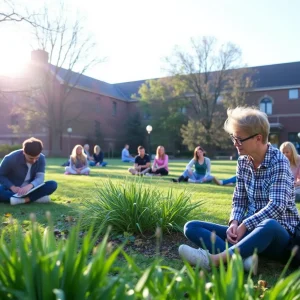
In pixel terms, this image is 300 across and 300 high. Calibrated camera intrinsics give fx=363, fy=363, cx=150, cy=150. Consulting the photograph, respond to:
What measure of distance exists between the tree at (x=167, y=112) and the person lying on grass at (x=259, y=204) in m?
42.6

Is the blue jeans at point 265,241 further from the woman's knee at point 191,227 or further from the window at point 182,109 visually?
the window at point 182,109

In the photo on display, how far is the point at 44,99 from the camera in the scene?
130 ft

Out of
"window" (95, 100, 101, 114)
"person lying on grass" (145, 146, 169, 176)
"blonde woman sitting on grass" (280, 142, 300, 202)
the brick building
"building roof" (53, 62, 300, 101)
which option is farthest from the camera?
"window" (95, 100, 101, 114)

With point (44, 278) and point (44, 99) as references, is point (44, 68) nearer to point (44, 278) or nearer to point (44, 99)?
point (44, 99)

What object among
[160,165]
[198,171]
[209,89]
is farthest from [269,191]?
[209,89]

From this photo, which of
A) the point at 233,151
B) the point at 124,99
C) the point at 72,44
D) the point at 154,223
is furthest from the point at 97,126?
the point at 154,223

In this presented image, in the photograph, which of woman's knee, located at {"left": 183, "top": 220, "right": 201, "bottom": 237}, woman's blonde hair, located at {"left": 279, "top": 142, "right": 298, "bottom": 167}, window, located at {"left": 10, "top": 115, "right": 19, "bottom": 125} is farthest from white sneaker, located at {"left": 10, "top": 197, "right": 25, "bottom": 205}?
window, located at {"left": 10, "top": 115, "right": 19, "bottom": 125}

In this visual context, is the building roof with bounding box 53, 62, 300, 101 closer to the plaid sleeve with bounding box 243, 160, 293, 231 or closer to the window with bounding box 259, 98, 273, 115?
the window with bounding box 259, 98, 273, 115

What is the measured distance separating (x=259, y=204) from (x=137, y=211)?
4.64 feet

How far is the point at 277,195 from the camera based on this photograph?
297cm

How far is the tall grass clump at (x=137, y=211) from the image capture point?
13.3 ft

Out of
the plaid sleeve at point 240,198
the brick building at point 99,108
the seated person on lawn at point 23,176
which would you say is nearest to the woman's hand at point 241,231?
the plaid sleeve at point 240,198

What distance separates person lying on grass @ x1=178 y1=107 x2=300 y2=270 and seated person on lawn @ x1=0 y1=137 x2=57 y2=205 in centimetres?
375

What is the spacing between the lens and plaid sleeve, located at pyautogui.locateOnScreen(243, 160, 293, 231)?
2955mm
